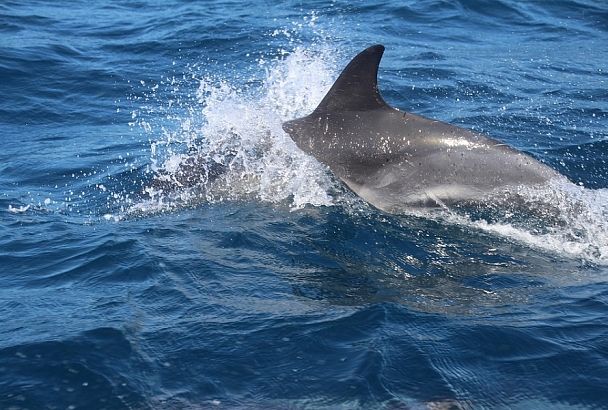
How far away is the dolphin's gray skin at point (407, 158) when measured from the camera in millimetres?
9391

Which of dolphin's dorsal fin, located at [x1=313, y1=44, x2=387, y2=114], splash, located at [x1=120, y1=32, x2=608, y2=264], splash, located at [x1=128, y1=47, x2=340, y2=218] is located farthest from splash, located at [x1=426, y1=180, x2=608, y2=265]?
splash, located at [x1=128, y1=47, x2=340, y2=218]

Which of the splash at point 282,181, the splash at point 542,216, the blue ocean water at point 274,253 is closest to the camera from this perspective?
the blue ocean water at point 274,253

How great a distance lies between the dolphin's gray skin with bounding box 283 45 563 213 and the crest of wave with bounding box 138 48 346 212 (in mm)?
536

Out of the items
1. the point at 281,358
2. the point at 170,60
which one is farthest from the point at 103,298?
the point at 170,60

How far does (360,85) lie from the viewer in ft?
30.8

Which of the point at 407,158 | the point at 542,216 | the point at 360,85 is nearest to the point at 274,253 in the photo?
the point at 407,158

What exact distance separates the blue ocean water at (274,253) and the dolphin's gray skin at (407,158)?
23 centimetres

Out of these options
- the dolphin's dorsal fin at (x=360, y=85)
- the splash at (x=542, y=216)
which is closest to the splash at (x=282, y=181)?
the splash at (x=542, y=216)

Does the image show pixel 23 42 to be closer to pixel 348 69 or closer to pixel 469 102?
pixel 469 102

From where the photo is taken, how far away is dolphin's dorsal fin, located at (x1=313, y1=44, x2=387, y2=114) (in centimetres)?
928

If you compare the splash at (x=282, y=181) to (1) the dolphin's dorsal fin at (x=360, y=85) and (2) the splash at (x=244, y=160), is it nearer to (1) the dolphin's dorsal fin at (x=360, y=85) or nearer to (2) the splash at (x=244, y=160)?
(2) the splash at (x=244, y=160)

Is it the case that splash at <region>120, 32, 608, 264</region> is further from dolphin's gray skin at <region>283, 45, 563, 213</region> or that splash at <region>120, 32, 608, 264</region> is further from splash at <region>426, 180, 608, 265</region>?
dolphin's gray skin at <region>283, 45, 563, 213</region>

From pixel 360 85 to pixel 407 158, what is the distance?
36.2 inches

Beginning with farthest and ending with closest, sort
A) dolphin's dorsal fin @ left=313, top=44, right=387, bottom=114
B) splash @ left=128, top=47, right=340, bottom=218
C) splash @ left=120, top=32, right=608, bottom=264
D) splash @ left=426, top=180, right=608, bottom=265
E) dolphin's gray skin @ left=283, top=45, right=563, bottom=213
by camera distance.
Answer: splash @ left=128, top=47, right=340, bottom=218 → dolphin's gray skin @ left=283, top=45, right=563, bottom=213 → dolphin's dorsal fin @ left=313, top=44, right=387, bottom=114 → splash @ left=120, top=32, right=608, bottom=264 → splash @ left=426, top=180, right=608, bottom=265
